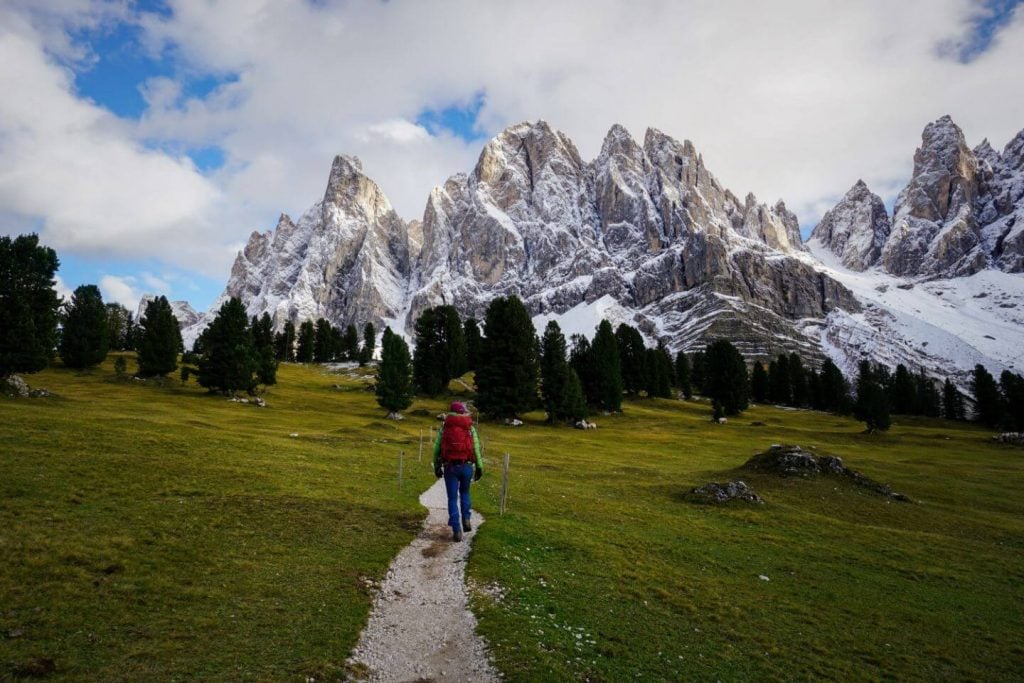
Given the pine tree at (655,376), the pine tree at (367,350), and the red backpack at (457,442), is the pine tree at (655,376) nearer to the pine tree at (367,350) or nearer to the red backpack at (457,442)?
the pine tree at (367,350)

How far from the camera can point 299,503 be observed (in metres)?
19.8

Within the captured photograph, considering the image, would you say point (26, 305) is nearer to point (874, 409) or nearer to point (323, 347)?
point (874, 409)

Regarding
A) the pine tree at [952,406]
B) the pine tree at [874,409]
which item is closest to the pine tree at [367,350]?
the pine tree at [874,409]

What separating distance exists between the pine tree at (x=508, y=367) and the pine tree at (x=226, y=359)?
3261 centimetres

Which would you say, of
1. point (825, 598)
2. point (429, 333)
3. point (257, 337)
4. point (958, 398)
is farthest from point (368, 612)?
point (958, 398)

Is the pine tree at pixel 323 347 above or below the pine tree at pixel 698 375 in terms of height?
A: above

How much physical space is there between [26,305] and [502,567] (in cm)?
5589

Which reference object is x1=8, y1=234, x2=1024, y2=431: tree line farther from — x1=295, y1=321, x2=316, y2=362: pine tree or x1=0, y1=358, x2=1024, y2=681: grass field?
x1=295, y1=321, x2=316, y2=362: pine tree

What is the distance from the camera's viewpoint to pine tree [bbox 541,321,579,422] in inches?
2830

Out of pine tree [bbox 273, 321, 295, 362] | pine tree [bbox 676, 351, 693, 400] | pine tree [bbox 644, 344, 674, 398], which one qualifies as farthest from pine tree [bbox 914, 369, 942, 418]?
pine tree [bbox 273, 321, 295, 362]

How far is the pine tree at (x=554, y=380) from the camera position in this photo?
71.9 m

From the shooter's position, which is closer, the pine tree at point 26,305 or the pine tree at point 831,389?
the pine tree at point 26,305

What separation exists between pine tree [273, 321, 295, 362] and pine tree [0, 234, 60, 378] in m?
104

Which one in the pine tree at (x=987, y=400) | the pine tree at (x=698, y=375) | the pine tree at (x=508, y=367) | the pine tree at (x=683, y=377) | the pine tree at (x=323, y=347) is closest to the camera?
the pine tree at (x=508, y=367)
